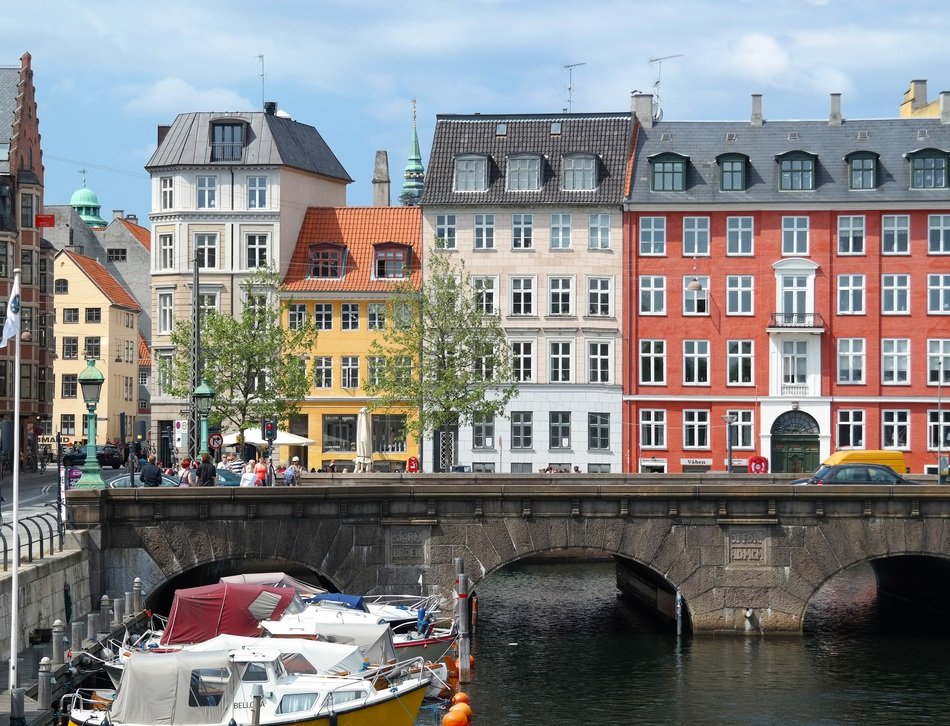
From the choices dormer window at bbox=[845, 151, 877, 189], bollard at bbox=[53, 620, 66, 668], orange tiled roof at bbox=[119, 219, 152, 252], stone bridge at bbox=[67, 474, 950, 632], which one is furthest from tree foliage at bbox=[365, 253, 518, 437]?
orange tiled roof at bbox=[119, 219, 152, 252]

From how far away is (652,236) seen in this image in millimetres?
83875

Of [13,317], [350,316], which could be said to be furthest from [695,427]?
[13,317]

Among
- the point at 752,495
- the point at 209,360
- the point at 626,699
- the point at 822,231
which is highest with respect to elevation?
the point at 822,231

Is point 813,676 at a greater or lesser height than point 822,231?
lesser

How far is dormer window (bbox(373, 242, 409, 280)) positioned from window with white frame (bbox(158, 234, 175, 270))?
35.8ft

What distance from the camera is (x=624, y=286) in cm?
8375

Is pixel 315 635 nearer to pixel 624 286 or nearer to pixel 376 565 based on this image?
pixel 376 565

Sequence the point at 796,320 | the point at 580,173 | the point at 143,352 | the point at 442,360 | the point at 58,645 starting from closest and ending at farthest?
the point at 58,645 < the point at 442,360 < the point at 796,320 < the point at 580,173 < the point at 143,352

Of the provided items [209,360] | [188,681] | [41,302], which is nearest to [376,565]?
[188,681]

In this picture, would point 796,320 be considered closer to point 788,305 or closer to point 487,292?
point 788,305

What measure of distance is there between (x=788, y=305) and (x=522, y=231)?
13.9m

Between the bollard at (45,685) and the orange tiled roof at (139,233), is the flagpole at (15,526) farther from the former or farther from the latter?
the orange tiled roof at (139,233)

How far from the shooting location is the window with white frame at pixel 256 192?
8744cm

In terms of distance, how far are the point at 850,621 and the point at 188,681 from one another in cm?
2983
